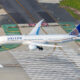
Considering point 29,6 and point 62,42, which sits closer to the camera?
point 62,42

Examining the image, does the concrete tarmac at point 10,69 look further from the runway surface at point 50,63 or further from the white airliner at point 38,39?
the white airliner at point 38,39

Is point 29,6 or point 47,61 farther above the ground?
point 29,6

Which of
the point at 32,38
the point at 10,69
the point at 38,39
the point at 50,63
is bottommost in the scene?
the point at 10,69

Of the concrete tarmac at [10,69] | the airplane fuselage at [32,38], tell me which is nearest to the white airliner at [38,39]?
the airplane fuselage at [32,38]

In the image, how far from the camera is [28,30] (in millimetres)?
80000

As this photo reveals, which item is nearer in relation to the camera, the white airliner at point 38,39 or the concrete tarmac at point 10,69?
the concrete tarmac at point 10,69

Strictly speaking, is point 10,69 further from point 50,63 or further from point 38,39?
point 38,39

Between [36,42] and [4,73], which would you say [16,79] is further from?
[36,42]

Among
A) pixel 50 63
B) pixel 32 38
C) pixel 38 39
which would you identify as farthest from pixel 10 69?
pixel 38 39

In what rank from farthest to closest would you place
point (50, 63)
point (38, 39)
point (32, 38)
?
point (38, 39) < point (32, 38) < point (50, 63)

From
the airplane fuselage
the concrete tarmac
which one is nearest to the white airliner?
the airplane fuselage

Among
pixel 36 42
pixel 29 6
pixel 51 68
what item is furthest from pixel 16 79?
pixel 29 6

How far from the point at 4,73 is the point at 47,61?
9.86 m

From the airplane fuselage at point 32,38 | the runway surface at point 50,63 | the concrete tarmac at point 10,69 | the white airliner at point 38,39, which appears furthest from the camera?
the airplane fuselage at point 32,38
